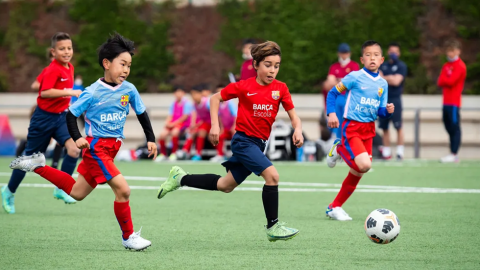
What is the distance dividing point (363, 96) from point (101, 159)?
3121 mm

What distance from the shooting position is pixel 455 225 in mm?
7227

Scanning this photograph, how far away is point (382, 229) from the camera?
237 inches

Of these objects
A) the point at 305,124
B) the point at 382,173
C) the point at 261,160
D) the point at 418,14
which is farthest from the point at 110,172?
the point at 418,14

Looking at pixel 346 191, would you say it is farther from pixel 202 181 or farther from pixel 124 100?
pixel 124 100

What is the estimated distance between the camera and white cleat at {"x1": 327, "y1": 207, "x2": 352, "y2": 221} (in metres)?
7.73

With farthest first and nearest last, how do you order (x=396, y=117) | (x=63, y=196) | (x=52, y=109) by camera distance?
(x=396, y=117) → (x=63, y=196) → (x=52, y=109)

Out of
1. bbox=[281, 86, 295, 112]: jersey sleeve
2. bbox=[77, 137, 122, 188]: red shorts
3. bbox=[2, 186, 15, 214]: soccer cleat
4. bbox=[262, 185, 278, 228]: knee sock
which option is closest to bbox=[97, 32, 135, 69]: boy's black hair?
bbox=[77, 137, 122, 188]: red shorts

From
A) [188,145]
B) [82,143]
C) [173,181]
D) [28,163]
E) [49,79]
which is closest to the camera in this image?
[82,143]

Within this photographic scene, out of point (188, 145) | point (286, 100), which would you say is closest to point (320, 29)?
point (188, 145)

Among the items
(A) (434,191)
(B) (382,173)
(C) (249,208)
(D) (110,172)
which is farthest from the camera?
(B) (382,173)

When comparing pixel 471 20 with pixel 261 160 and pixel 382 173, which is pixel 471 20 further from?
pixel 261 160

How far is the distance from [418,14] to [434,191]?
36.4 ft

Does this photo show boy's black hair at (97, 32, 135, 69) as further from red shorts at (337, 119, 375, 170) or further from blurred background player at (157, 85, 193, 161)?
blurred background player at (157, 85, 193, 161)

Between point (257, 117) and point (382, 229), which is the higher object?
point (257, 117)
